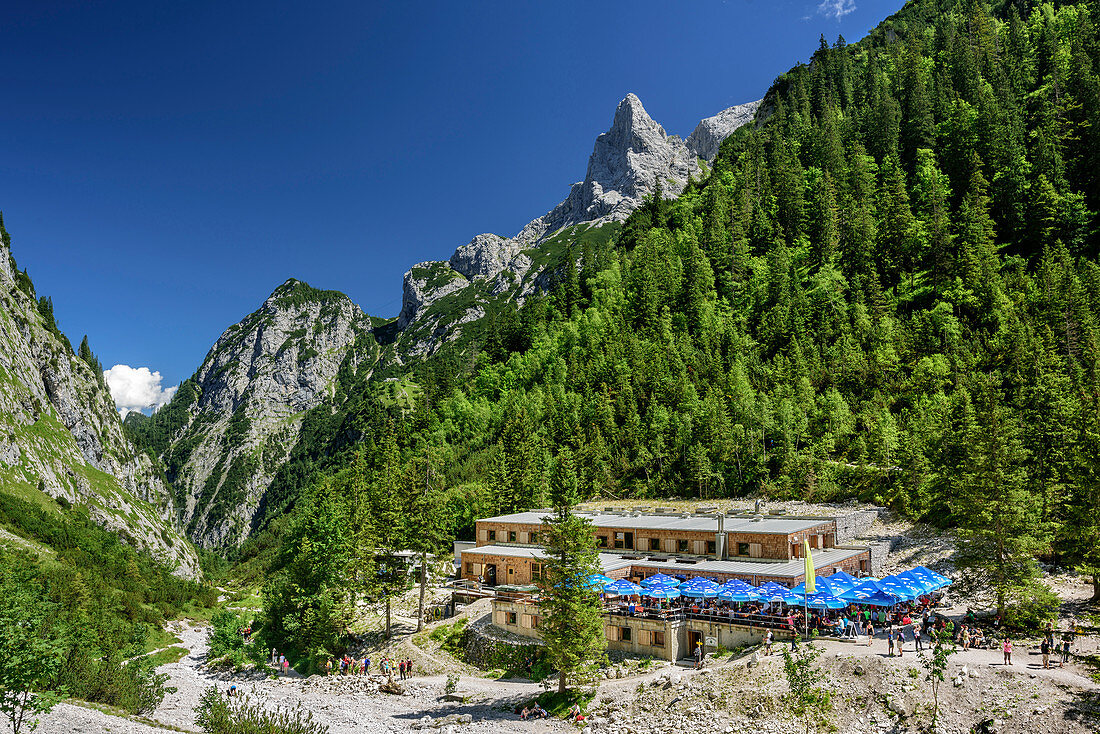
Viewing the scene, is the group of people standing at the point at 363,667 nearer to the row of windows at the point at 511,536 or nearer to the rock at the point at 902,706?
the row of windows at the point at 511,536

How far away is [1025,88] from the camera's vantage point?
11725cm

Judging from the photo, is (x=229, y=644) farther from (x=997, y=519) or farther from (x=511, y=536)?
(x=997, y=519)

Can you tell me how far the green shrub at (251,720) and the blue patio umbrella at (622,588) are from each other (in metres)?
18.4

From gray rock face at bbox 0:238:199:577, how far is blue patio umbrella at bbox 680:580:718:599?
9873cm

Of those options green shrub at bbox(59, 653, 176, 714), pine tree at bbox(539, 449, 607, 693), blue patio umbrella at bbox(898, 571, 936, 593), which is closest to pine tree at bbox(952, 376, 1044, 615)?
blue patio umbrella at bbox(898, 571, 936, 593)

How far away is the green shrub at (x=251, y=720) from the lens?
3325cm

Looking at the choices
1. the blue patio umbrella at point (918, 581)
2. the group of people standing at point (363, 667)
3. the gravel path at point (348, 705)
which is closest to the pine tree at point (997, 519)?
the blue patio umbrella at point (918, 581)

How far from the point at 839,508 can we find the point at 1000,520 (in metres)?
28.8

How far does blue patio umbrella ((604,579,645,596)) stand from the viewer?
38562 millimetres

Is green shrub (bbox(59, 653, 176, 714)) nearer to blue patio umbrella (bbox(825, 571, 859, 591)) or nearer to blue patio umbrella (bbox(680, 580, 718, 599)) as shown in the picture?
blue patio umbrella (bbox(680, 580, 718, 599))

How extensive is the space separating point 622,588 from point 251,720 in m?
23.3

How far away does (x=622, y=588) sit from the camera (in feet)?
128

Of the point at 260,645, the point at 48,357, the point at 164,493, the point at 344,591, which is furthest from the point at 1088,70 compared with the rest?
the point at 164,493

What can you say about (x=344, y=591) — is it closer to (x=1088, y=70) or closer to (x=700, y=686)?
(x=700, y=686)
